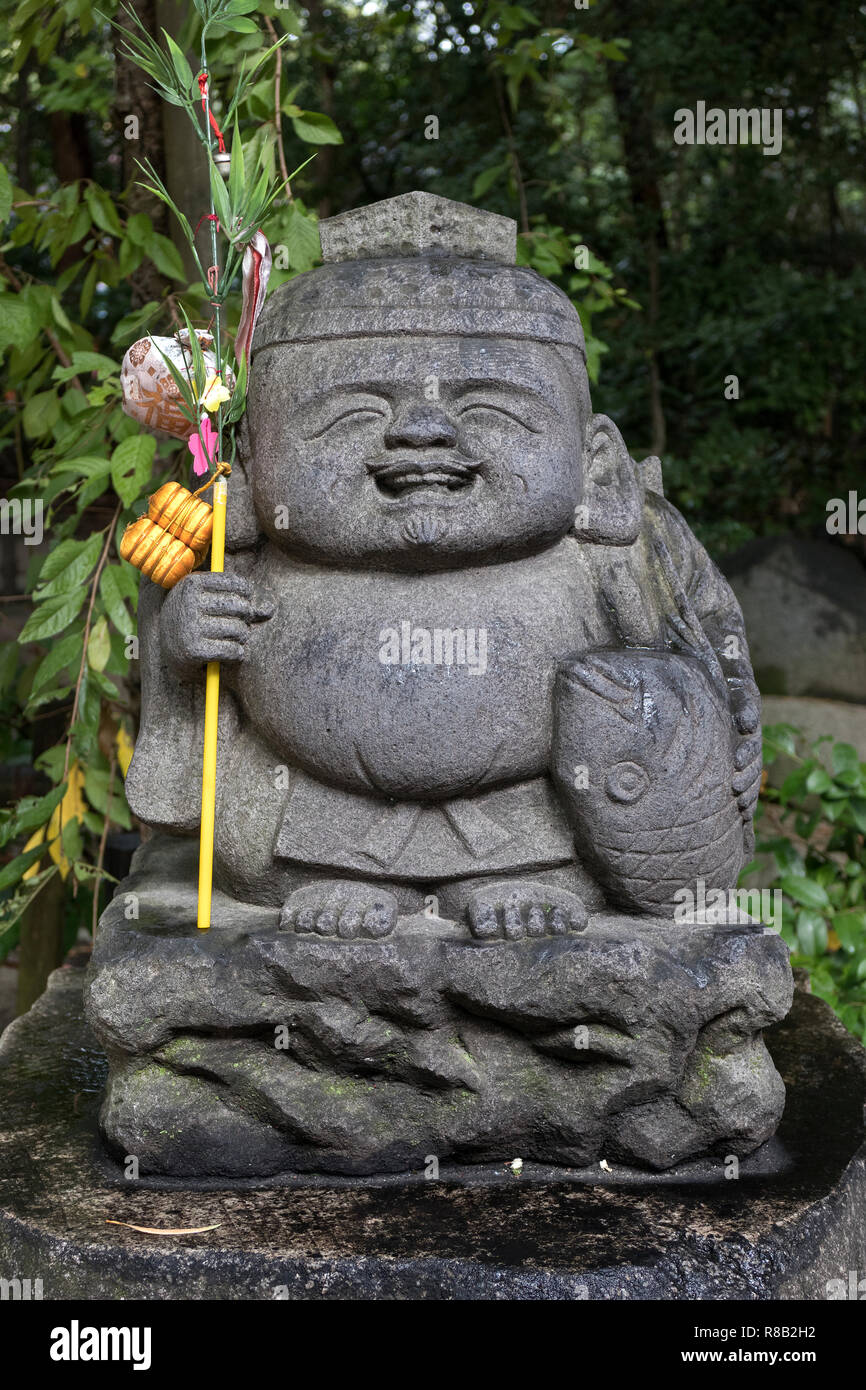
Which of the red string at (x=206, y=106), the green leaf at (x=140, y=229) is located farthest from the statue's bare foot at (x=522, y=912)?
the green leaf at (x=140, y=229)

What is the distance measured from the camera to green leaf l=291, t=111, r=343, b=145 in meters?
3.37

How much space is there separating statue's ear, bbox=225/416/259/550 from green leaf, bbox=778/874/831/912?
6.53 ft

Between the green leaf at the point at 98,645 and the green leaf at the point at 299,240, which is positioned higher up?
the green leaf at the point at 299,240

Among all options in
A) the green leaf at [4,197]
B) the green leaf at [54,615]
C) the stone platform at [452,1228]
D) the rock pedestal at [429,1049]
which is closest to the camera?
the stone platform at [452,1228]

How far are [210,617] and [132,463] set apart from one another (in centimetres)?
100

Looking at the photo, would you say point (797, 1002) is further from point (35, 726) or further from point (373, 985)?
point (35, 726)

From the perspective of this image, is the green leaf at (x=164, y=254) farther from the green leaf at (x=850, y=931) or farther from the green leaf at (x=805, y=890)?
the green leaf at (x=850, y=931)

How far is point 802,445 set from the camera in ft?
25.4

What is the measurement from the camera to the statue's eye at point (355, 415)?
98.5 inches

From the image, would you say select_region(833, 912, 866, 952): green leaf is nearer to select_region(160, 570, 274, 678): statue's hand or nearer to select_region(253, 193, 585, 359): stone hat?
select_region(253, 193, 585, 359): stone hat

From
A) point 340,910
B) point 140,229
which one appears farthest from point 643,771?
point 140,229

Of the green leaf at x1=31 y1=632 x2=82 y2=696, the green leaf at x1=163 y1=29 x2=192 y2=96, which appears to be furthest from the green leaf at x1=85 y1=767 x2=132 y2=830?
the green leaf at x1=163 y1=29 x2=192 y2=96

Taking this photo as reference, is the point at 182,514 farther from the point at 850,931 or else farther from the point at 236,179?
the point at 850,931

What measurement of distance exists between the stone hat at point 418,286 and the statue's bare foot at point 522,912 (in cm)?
100
